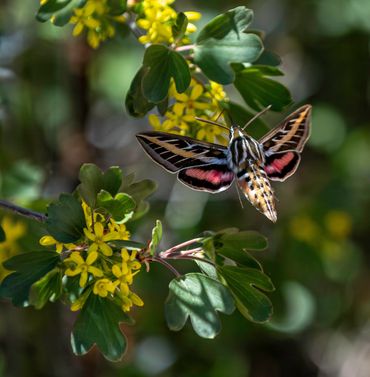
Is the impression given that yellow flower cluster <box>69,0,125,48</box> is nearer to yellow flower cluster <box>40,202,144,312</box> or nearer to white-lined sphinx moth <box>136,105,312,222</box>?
white-lined sphinx moth <box>136,105,312,222</box>

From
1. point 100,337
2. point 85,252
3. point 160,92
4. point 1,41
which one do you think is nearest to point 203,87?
point 160,92

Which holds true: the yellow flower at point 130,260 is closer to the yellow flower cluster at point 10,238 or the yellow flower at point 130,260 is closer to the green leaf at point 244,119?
the green leaf at point 244,119

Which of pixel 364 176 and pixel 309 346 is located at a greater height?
pixel 364 176

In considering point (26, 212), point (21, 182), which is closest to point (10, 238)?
point (21, 182)

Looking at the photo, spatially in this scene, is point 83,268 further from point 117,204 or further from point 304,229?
point 304,229

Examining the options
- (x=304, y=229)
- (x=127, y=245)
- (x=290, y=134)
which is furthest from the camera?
(x=304, y=229)

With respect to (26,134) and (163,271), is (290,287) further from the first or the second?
(26,134)
